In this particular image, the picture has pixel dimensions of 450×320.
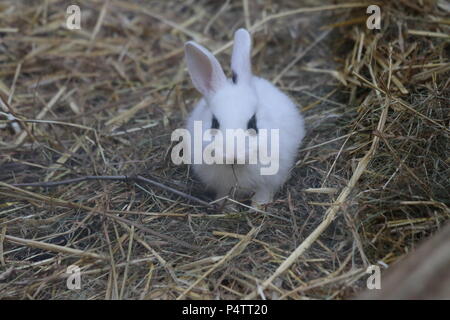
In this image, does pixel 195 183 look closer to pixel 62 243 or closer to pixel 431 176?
pixel 62 243

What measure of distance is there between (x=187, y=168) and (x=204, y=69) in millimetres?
693

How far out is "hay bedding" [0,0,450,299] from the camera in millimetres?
2971

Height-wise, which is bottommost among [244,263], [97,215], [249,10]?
[244,263]

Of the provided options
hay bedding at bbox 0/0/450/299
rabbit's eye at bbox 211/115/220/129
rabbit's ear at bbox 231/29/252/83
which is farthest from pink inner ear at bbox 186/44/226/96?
hay bedding at bbox 0/0/450/299

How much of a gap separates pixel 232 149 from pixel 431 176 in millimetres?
1162

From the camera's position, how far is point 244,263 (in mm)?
3031

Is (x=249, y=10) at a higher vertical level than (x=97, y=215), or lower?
higher

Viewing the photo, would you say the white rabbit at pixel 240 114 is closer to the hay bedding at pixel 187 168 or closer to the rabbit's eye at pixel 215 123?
the rabbit's eye at pixel 215 123

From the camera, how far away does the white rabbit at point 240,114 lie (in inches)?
128

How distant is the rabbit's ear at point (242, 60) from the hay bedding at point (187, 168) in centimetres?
69

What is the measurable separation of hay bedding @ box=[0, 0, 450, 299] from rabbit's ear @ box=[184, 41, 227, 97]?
0.61 m

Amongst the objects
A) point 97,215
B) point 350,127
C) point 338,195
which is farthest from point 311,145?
point 97,215

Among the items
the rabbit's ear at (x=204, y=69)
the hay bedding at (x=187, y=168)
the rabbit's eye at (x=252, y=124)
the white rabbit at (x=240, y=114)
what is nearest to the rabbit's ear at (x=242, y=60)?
the white rabbit at (x=240, y=114)

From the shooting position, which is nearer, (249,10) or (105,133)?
(105,133)
